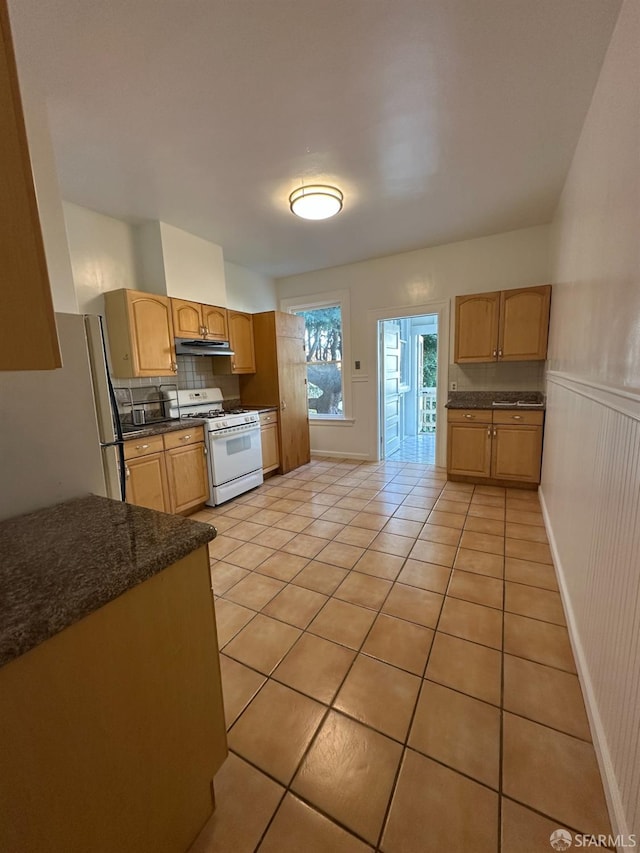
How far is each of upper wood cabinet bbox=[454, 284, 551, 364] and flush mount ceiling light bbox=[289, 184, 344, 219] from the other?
1826 millimetres

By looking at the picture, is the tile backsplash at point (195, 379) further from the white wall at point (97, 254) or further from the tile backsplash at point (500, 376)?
the tile backsplash at point (500, 376)

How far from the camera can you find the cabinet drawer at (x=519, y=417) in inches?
136

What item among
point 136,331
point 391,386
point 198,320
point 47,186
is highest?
point 47,186

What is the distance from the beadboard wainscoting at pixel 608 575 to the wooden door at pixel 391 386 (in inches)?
124

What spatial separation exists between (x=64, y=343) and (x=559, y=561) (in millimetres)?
2858

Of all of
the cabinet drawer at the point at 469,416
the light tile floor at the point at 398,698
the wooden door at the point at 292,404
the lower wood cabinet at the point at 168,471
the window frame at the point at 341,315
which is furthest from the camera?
the window frame at the point at 341,315

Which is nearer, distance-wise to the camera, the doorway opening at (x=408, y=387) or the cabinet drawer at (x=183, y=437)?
the cabinet drawer at (x=183, y=437)

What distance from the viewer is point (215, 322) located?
3861 mm

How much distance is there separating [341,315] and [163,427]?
301 centimetres

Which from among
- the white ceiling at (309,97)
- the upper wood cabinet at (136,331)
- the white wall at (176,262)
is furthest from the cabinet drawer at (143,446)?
the white ceiling at (309,97)

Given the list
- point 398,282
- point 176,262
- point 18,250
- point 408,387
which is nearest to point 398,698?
point 18,250

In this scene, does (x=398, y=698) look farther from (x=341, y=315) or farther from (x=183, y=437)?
(x=341, y=315)

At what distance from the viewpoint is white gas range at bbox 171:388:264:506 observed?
3.50m

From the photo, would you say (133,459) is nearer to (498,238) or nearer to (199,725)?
(199,725)
